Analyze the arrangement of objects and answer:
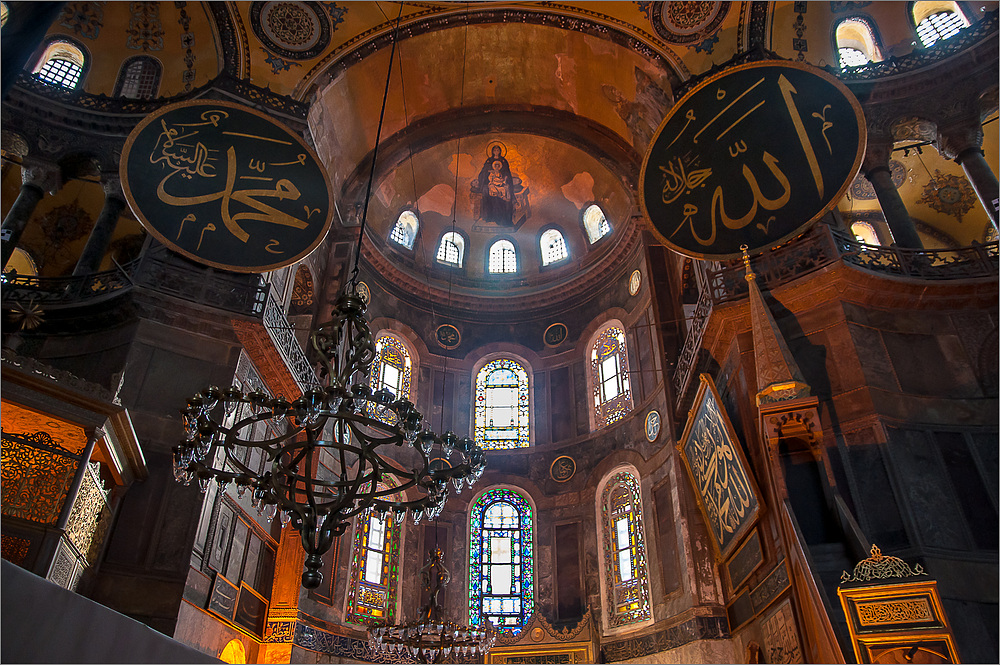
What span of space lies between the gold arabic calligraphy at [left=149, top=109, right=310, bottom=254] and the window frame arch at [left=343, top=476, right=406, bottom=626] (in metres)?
3.86

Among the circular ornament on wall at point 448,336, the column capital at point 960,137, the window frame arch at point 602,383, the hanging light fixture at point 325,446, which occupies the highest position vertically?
the circular ornament on wall at point 448,336

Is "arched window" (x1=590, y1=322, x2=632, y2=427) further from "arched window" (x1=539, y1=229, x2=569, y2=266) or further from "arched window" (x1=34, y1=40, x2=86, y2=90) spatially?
"arched window" (x1=34, y1=40, x2=86, y2=90)

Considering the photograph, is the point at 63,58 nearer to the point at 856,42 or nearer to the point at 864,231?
the point at 856,42

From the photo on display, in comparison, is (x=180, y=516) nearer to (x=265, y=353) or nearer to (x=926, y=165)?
(x=265, y=353)

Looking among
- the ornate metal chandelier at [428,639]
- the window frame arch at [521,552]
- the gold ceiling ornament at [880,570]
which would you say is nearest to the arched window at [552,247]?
the window frame arch at [521,552]

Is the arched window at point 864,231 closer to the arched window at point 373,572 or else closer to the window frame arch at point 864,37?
the window frame arch at point 864,37

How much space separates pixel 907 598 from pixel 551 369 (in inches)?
344

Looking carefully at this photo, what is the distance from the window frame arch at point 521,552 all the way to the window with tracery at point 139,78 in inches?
324

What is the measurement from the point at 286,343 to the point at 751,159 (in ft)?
20.4

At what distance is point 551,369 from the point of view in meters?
12.8

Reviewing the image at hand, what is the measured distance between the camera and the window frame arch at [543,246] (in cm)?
1387

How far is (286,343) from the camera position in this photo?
8539mm

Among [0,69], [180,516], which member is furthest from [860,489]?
[0,69]

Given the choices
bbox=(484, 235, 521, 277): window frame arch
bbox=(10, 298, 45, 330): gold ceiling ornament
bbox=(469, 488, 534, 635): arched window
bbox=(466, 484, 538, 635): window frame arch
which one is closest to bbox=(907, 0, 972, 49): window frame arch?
bbox=(484, 235, 521, 277): window frame arch
